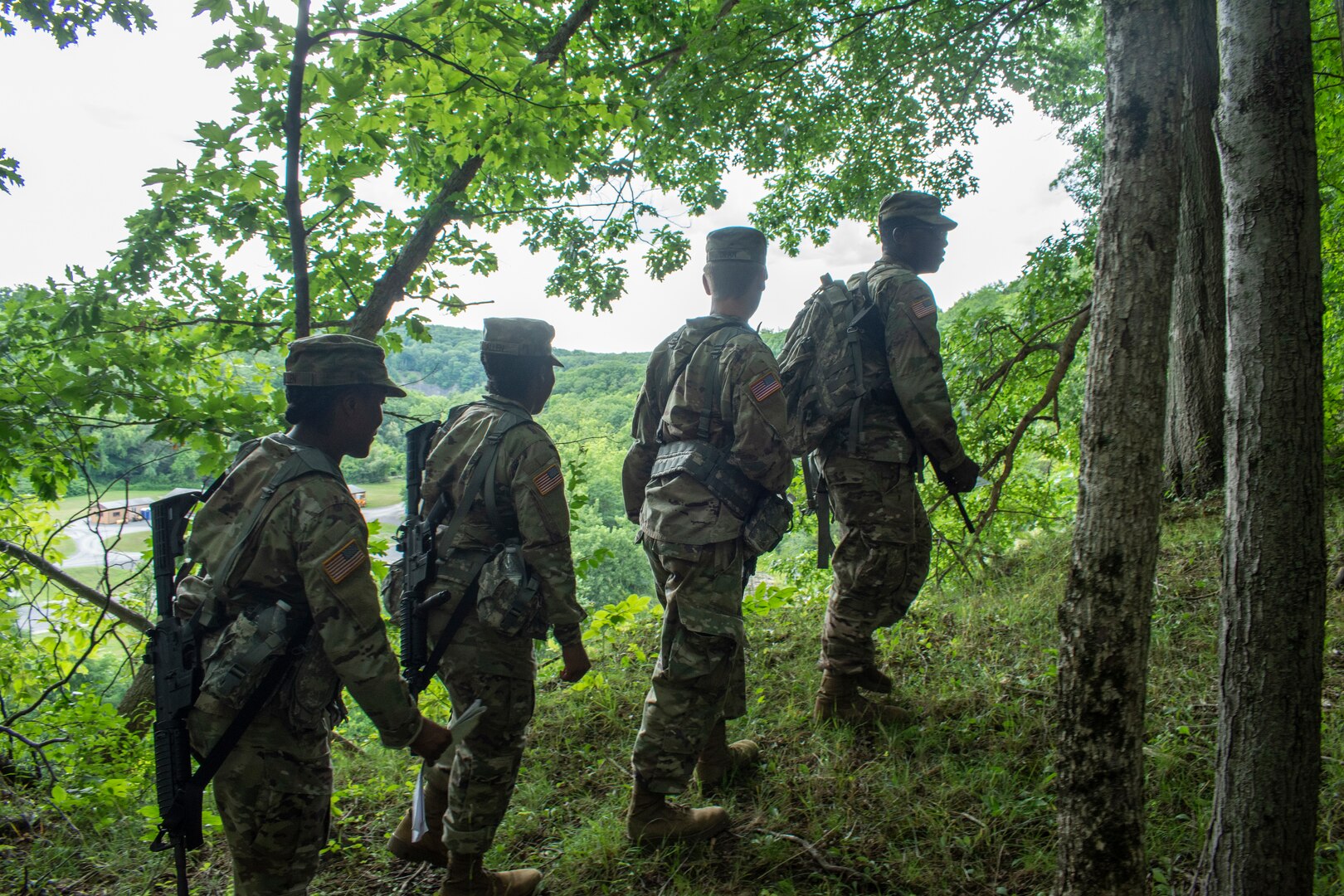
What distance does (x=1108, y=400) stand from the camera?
1.91 metres

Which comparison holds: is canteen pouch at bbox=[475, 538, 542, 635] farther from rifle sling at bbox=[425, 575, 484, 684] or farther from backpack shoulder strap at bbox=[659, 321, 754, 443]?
Answer: backpack shoulder strap at bbox=[659, 321, 754, 443]

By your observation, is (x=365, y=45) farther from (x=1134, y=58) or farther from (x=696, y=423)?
(x=1134, y=58)

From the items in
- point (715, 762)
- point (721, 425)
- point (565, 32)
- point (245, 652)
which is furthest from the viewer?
point (565, 32)

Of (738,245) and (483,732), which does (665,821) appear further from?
(738,245)

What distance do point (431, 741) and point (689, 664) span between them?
3.27 feet

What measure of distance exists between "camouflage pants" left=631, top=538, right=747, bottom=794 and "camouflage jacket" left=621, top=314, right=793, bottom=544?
0.31ft

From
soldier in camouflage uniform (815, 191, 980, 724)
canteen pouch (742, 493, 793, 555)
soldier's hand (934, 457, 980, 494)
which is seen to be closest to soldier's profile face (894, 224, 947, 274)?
soldier in camouflage uniform (815, 191, 980, 724)

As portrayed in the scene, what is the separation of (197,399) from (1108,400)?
3545 millimetres

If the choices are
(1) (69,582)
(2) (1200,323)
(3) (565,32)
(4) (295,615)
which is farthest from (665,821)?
(2) (1200,323)

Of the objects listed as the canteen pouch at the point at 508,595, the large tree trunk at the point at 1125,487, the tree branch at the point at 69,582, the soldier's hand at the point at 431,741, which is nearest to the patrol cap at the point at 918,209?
the large tree trunk at the point at 1125,487

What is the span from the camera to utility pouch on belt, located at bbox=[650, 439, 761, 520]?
2820mm

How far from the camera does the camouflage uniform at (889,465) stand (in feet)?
10.3

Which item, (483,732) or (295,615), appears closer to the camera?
(295,615)

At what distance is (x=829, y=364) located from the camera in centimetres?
332
